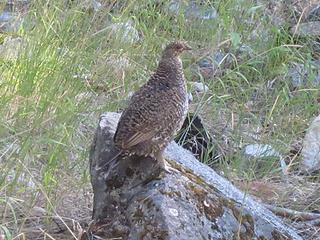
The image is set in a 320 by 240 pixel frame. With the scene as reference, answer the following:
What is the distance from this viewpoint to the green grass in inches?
151

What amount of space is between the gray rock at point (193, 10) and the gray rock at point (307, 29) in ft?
2.10

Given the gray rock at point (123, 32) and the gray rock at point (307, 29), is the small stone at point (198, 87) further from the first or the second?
the gray rock at point (307, 29)

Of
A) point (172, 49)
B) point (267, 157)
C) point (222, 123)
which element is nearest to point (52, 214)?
point (172, 49)

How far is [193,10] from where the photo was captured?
6.20m

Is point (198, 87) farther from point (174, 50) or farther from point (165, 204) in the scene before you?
point (165, 204)

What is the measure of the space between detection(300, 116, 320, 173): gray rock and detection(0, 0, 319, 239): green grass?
0.11 metres

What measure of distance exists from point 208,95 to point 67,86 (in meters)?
1.20

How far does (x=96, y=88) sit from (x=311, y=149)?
4.24 ft

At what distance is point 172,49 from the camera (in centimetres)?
369

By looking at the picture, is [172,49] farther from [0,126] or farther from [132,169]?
[0,126]

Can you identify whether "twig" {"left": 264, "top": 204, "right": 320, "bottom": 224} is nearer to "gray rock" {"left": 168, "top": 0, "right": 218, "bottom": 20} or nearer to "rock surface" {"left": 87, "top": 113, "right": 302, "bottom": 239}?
"rock surface" {"left": 87, "top": 113, "right": 302, "bottom": 239}

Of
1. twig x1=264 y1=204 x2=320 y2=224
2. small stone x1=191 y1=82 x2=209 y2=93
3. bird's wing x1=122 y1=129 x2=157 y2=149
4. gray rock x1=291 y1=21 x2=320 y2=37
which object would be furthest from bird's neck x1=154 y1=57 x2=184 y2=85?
gray rock x1=291 y1=21 x2=320 y2=37

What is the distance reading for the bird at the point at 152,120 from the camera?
10.7ft

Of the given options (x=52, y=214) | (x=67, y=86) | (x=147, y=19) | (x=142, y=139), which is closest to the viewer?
(x=142, y=139)
